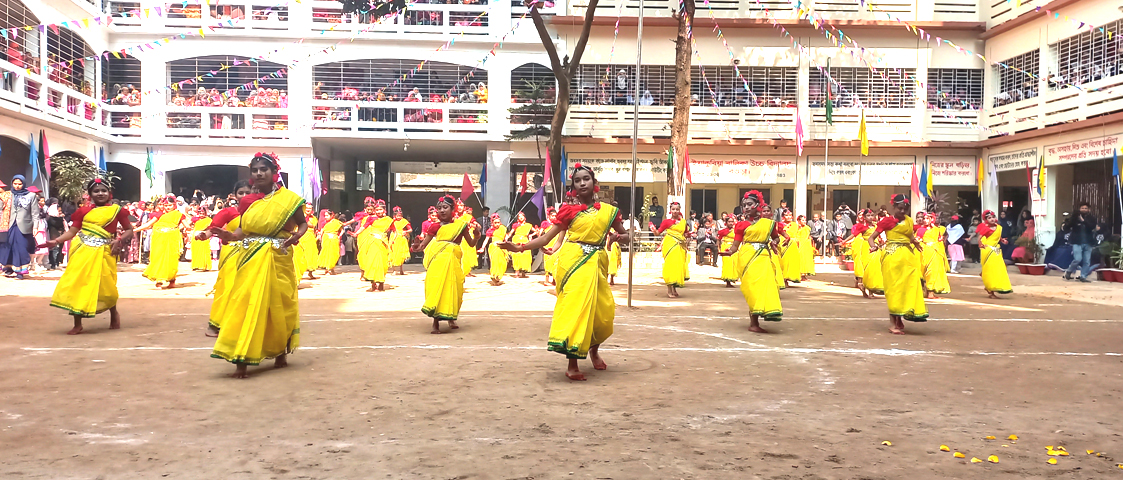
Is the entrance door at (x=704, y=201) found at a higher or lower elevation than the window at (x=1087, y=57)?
Result: lower

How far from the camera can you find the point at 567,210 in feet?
22.9

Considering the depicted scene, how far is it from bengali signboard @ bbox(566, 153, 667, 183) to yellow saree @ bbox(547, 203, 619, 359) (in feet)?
64.2

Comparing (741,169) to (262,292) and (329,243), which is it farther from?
(262,292)

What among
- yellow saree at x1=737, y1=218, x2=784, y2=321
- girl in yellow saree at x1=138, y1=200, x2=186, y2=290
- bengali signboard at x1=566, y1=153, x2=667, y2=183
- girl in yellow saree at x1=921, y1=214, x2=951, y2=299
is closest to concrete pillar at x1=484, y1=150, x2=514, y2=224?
bengali signboard at x1=566, y1=153, x2=667, y2=183

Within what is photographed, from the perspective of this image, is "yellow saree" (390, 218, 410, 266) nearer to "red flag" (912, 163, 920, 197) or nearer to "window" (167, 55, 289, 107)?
"window" (167, 55, 289, 107)

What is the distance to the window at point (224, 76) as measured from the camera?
25.4 m

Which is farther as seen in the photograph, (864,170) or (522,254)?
(864,170)

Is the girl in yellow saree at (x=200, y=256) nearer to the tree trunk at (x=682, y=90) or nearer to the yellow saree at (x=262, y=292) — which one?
the tree trunk at (x=682, y=90)

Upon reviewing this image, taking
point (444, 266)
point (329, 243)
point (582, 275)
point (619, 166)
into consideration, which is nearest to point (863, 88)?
point (619, 166)

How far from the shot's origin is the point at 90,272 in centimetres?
912

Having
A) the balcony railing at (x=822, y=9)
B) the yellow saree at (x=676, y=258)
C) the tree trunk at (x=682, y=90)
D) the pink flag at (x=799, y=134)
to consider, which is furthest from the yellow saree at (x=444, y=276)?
the pink flag at (x=799, y=134)

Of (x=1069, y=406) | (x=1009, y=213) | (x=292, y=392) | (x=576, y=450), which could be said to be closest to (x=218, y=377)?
(x=292, y=392)

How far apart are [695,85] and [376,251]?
14396 millimetres

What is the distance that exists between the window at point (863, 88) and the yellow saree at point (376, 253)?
15831 mm
